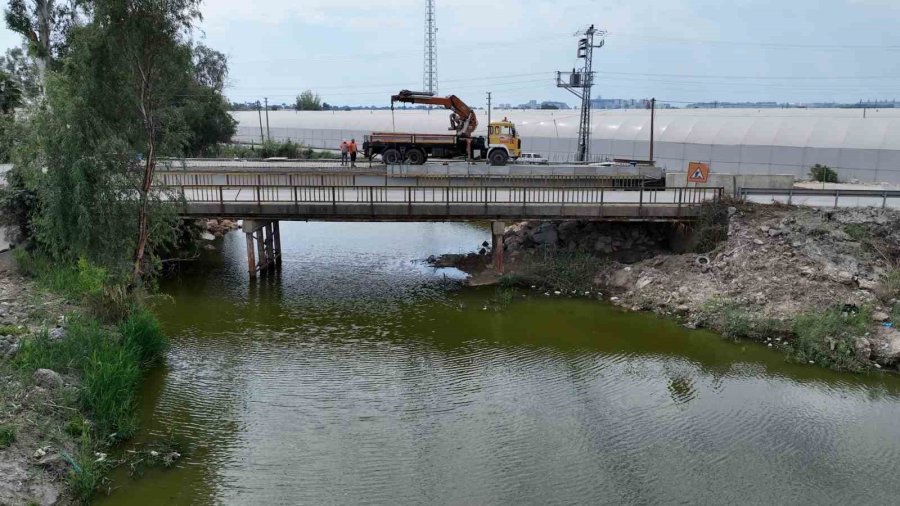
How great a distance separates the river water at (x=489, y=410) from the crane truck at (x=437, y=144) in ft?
46.1

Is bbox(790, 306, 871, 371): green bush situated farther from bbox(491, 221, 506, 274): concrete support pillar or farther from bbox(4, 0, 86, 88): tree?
bbox(4, 0, 86, 88): tree

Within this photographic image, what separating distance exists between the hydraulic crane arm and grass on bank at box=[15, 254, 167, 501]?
20.4m

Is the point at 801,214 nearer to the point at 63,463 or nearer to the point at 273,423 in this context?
the point at 273,423

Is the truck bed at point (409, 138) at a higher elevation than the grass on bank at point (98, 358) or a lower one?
higher

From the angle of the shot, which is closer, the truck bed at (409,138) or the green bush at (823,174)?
the green bush at (823,174)

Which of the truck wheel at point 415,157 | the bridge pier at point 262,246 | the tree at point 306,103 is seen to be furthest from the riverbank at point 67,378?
the tree at point 306,103

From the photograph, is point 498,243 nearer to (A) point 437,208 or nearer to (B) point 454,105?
(A) point 437,208

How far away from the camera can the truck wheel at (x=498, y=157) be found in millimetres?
33969

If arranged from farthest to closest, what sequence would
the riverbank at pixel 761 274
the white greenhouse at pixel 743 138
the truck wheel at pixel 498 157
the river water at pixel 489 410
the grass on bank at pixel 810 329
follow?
the white greenhouse at pixel 743 138 < the truck wheel at pixel 498 157 < the riverbank at pixel 761 274 < the grass on bank at pixel 810 329 < the river water at pixel 489 410

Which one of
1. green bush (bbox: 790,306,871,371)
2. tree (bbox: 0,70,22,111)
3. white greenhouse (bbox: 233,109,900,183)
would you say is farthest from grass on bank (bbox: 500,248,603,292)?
tree (bbox: 0,70,22,111)

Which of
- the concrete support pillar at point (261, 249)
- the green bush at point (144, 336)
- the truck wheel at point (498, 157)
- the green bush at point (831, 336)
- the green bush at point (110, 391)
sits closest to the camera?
the green bush at point (110, 391)

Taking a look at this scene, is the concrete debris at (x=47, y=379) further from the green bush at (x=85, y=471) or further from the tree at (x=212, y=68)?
the tree at (x=212, y=68)

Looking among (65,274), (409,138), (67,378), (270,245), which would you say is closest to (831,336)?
(67,378)

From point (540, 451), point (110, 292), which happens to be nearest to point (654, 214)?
point (540, 451)
